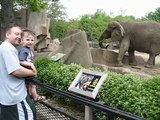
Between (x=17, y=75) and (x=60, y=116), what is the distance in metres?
0.94

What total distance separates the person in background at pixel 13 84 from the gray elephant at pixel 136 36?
8093 mm

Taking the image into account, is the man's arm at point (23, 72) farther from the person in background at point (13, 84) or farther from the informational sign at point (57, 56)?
the informational sign at point (57, 56)

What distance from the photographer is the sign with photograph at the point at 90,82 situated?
15.7ft

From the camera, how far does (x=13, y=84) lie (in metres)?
3.66

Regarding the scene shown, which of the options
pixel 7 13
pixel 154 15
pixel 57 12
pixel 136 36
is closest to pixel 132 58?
pixel 136 36

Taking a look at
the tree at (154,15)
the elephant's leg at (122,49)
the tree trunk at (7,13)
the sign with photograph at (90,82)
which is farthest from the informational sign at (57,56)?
the tree at (154,15)

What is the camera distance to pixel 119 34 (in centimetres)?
1165

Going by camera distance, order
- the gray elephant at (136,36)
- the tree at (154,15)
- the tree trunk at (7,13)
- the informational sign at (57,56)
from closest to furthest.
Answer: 1. the informational sign at (57,56)
2. the gray elephant at (136,36)
3. the tree trunk at (7,13)
4. the tree at (154,15)

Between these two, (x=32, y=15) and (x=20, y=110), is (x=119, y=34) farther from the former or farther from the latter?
(x=20, y=110)

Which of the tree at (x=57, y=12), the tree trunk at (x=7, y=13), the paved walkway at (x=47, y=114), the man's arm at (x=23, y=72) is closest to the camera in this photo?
the man's arm at (x=23, y=72)

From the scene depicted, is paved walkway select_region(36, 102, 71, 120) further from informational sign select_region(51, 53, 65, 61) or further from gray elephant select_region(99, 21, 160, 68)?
gray elephant select_region(99, 21, 160, 68)

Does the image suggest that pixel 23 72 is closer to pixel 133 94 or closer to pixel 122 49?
pixel 133 94

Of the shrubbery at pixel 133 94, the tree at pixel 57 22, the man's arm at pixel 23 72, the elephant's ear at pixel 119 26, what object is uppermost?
the man's arm at pixel 23 72

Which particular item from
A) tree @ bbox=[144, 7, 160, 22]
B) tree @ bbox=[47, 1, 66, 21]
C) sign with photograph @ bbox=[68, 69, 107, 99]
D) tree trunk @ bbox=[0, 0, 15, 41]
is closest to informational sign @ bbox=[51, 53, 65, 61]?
sign with photograph @ bbox=[68, 69, 107, 99]
